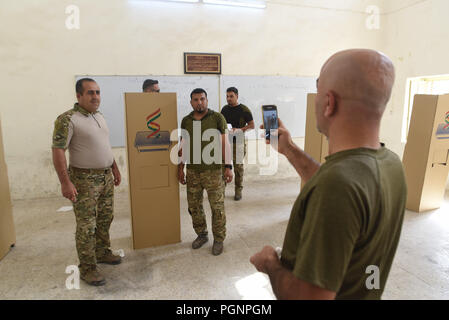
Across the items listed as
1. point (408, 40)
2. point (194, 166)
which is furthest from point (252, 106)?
point (408, 40)

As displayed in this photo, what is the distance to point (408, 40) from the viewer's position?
4.71m

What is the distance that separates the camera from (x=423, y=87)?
4730mm

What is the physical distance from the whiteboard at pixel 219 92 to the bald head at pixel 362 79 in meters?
3.68

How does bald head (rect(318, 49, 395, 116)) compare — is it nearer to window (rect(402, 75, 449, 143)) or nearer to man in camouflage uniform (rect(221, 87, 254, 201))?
man in camouflage uniform (rect(221, 87, 254, 201))

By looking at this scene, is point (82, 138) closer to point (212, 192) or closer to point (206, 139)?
point (206, 139)

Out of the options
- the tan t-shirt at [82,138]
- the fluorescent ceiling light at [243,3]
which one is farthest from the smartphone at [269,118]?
the fluorescent ceiling light at [243,3]

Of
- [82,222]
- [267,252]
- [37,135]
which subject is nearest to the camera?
[267,252]

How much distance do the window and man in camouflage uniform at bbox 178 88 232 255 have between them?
365cm

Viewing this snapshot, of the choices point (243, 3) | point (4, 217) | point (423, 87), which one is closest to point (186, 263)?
point (4, 217)

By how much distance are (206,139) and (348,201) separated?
6.55 feet

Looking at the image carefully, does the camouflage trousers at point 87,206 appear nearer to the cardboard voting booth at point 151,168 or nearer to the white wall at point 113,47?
the cardboard voting booth at point 151,168

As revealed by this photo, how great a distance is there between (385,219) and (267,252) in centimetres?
32
